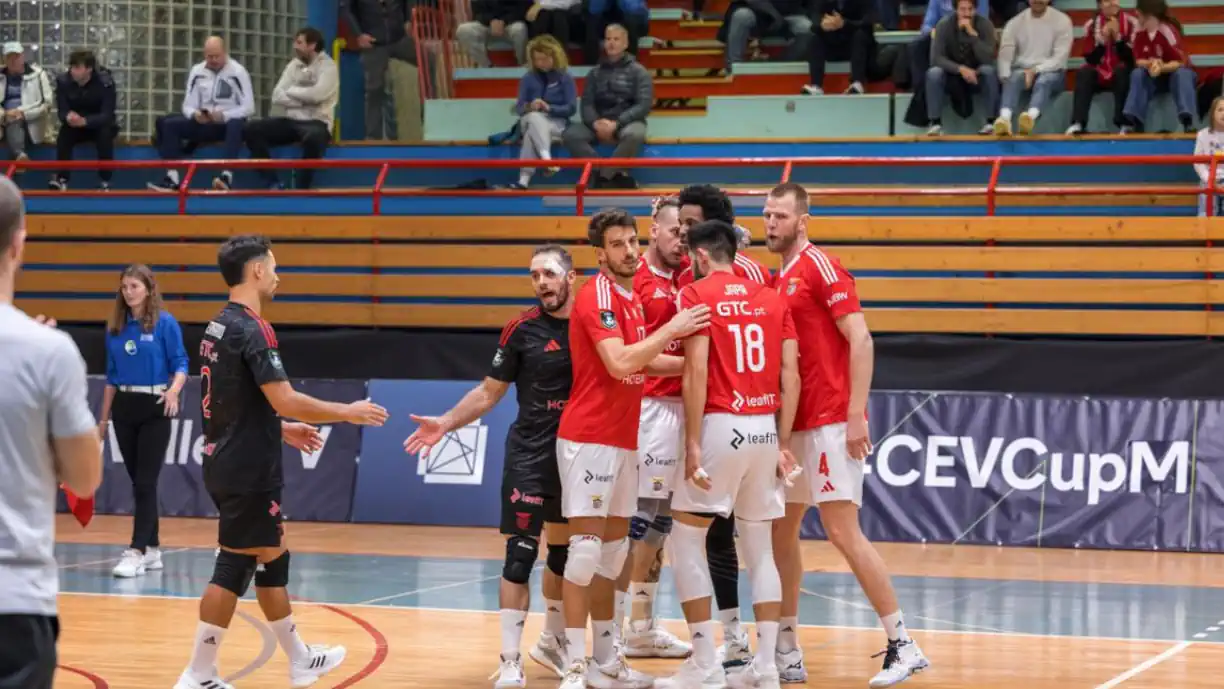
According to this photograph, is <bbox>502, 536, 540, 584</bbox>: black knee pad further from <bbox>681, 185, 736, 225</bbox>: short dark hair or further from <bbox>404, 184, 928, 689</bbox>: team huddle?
<bbox>681, 185, 736, 225</bbox>: short dark hair

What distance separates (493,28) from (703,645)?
13136 millimetres

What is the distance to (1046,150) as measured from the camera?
51.1 feet

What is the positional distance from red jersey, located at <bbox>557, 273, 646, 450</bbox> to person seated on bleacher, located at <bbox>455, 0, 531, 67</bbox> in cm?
1197

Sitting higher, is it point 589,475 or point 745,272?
point 745,272

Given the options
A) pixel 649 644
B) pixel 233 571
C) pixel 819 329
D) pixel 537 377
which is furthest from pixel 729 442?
pixel 233 571

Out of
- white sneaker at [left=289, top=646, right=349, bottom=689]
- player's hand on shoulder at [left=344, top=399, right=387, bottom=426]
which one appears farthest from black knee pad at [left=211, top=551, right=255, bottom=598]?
player's hand on shoulder at [left=344, top=399, right=387, bottom=426]

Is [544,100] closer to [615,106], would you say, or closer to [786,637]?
[615,106]

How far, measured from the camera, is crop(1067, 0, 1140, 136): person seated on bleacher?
15.4m

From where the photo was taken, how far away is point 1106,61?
15578 millimetres

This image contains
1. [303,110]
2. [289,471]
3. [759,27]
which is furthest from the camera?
[759,27]

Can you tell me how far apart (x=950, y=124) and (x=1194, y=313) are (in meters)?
3.87

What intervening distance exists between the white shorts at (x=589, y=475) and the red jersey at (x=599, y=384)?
0.04 metres

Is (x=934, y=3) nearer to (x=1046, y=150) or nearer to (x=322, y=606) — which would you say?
(x=1046, y=150)

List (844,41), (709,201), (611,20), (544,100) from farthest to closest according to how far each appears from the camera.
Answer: (611,20) < (844,41) < (544,100) < (709,201)
